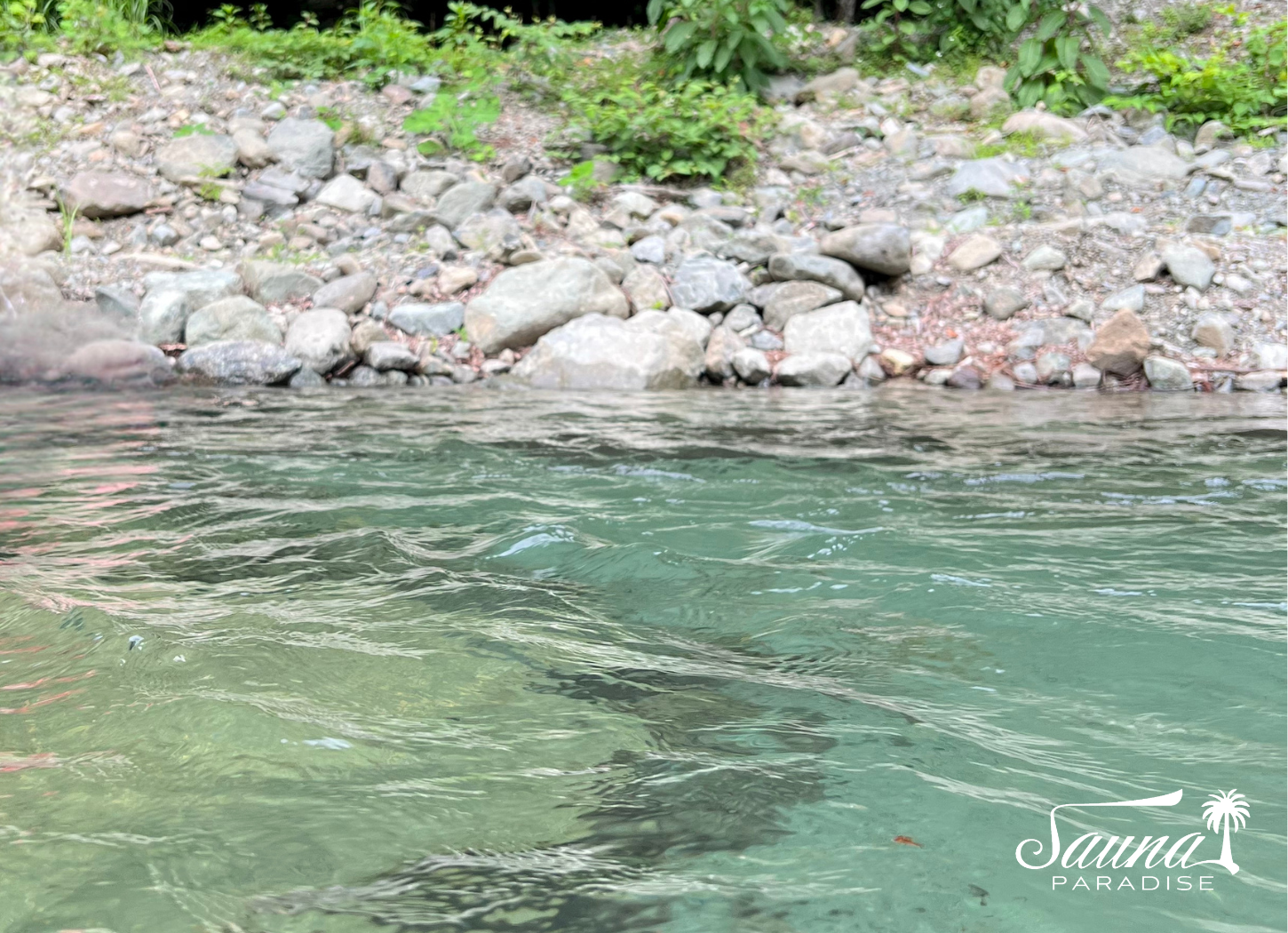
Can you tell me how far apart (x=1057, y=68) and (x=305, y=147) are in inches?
288

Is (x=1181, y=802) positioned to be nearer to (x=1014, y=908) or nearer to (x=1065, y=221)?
(x=1014, y=908)

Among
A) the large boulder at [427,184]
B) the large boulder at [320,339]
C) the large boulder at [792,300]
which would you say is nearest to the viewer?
the large boulder at [320,339]

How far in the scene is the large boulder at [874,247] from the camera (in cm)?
768

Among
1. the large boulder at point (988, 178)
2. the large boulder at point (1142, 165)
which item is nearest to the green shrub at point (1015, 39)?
the large boulder at point (1142, 165)

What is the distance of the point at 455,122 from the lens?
9.73 meters

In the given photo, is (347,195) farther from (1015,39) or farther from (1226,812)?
(1226,812)

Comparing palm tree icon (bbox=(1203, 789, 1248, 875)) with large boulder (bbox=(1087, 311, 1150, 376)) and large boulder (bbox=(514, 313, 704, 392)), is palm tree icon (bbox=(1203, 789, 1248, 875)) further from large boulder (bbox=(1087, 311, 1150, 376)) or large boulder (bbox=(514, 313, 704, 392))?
large boulder (bbox=(1087, 311, 1150, 376))

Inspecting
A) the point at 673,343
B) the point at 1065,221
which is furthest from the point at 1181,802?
the point at 1065,221

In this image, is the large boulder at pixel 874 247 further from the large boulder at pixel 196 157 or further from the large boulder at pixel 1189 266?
the large boulder at pixel 196 157

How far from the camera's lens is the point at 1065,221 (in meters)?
8.34

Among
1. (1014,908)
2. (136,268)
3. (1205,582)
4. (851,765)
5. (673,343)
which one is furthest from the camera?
(136,268)

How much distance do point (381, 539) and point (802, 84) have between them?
9381 millimetres

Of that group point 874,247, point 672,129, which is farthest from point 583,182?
point 874,247

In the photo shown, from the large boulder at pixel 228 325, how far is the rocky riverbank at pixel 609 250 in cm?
2
